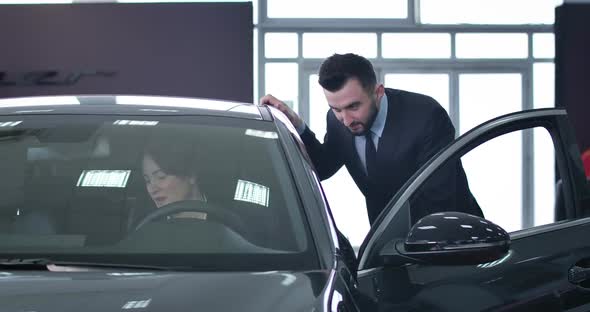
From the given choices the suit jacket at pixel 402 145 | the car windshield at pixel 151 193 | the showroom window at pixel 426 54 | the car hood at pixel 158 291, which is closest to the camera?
the car hood at pixel 158 291

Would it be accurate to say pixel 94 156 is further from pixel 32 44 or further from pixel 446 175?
pixel 32 44

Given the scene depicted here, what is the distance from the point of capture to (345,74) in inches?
147

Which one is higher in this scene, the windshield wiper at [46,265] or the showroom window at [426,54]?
the showroom window at [426,54]

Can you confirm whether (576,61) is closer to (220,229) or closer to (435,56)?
(435,56)

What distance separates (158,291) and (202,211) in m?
0.48

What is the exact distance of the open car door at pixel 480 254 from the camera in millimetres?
2062

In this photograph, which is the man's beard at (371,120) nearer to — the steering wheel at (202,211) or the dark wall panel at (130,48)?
the steering wheel at (202,211)

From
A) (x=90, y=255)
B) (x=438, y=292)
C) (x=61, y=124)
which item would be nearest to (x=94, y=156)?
(x=61, y=124)

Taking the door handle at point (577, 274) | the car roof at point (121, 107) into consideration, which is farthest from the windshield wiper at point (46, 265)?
the door handle at point (577, 274)

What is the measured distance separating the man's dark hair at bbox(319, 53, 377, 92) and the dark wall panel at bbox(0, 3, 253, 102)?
852cm

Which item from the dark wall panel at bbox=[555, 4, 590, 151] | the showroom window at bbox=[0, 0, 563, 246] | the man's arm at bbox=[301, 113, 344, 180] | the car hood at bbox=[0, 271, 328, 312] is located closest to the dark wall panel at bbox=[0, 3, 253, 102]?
the showroom window at bbox=[0, 0, 563, 246]

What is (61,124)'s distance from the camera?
2.20 m

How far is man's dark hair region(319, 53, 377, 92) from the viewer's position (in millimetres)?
3723

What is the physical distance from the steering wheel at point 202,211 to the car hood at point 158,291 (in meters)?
0.26
